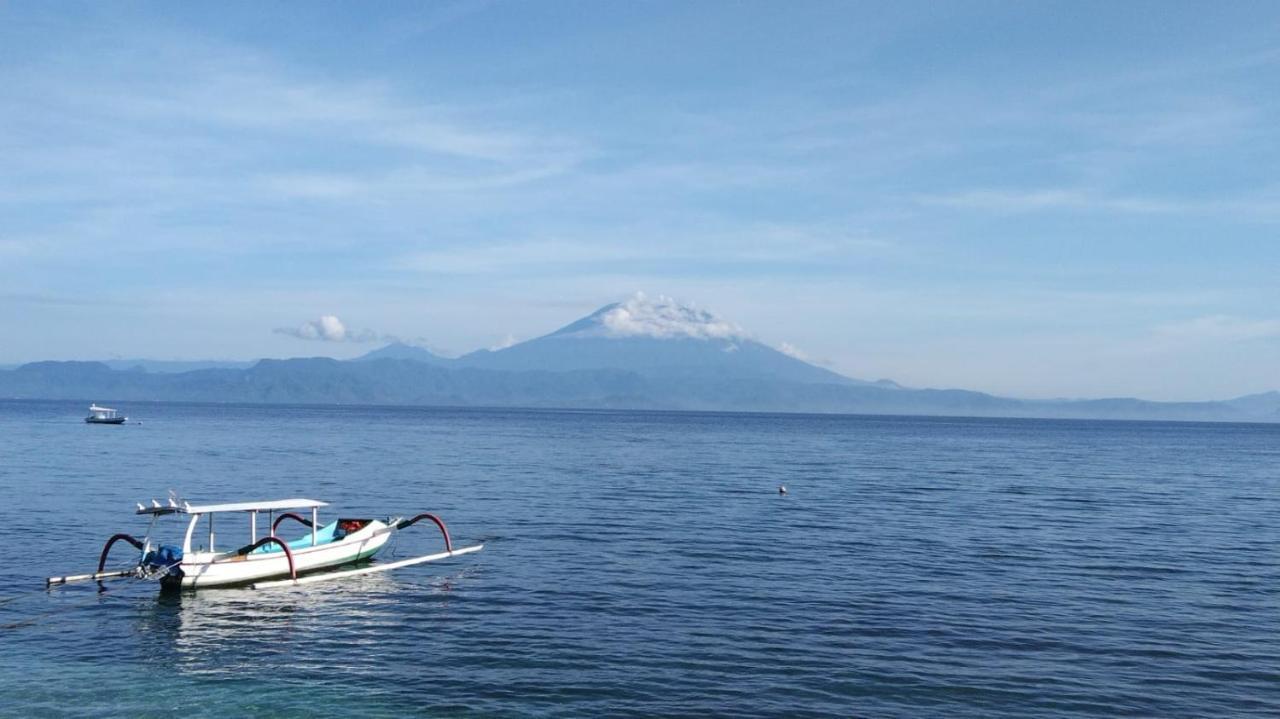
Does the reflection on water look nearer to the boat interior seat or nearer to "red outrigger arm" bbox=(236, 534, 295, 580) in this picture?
"red outrigger arm" bbox=(236, 534, 295, 580)

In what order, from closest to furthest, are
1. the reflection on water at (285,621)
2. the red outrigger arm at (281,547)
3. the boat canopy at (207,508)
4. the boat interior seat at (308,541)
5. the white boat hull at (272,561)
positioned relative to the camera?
the reflection on water at (285,621) < the white boat hull at (272,561) < the boat canopy at (207,508) < the red outrigger arm at (281,547) < the boat interior seat at (308,541)

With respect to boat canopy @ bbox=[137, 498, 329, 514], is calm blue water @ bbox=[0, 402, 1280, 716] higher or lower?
lower

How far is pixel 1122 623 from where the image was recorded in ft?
104

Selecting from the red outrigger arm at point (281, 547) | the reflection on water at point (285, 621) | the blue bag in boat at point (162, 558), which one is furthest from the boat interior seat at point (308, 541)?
the blue bag in boat at point (162, 558)

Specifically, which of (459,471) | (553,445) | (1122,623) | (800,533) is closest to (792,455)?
(553,445)

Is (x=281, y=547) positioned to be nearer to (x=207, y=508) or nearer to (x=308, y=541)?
(x=207, y=508)

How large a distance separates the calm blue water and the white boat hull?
823 millimetres

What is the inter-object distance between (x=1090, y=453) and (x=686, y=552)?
120447mm

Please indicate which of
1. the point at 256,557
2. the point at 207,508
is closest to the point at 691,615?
the point at 256,557

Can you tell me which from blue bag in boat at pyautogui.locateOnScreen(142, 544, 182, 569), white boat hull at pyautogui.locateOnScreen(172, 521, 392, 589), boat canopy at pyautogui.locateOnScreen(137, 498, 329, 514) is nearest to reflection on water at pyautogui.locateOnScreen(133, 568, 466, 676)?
white boat hull at pyautogui.locateOnScreen(172, 521, 392, 589)

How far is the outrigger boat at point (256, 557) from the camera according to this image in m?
35.7

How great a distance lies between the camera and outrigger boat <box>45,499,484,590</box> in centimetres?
3569

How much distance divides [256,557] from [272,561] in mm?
697

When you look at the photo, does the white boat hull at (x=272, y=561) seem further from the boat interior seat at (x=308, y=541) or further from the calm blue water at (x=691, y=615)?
the calm blue water at (x=691, y=615)
